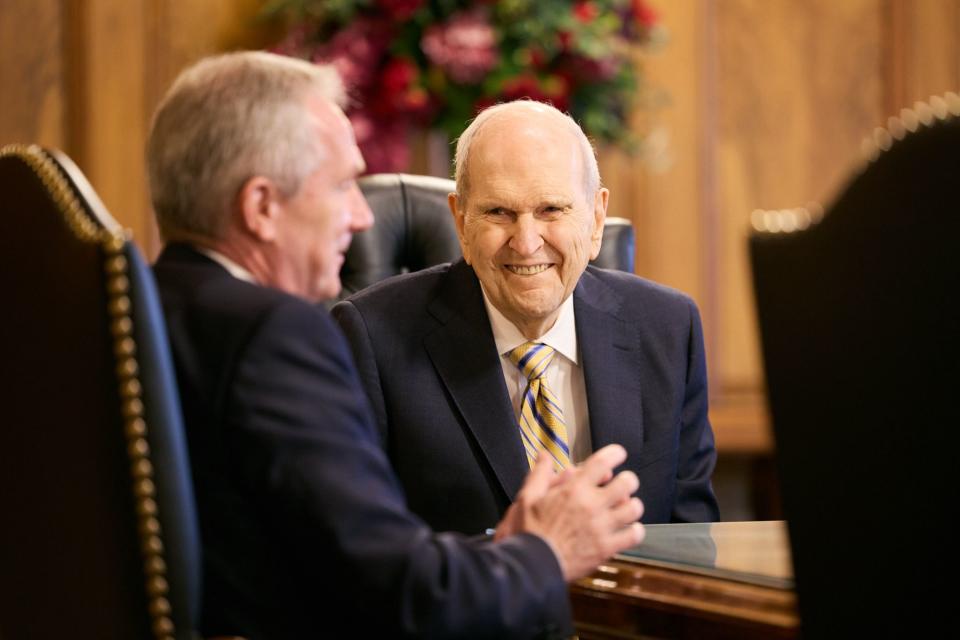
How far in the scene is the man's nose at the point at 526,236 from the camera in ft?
8.57

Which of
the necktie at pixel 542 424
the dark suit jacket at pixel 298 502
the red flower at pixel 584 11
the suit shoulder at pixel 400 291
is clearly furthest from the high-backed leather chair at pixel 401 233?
the dark suit jacket at pixel 298 502

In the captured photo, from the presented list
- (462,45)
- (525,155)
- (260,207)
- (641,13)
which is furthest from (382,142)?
(260,207)

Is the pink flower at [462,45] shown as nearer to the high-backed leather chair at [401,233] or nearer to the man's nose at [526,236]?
the high-backed leather chair at [401,233]

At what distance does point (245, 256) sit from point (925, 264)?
0.80 metres

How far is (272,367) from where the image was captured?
56.2 inches

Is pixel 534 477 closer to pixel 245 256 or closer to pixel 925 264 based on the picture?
pixel 245 256

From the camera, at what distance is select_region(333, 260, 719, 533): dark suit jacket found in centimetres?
250

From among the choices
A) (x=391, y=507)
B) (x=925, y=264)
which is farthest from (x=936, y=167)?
(x=391, y=507)

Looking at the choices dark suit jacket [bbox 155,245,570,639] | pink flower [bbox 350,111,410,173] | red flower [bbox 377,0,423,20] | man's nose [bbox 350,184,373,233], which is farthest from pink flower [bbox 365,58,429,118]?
dark suit jacket [bbox 155,245,570,639]

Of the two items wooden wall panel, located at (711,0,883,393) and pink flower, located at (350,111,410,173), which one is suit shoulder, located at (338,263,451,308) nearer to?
pink flower, located at (350,111,410,173)

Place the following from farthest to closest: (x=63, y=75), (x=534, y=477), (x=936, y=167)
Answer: (x=63, y=75), (x=534, y=477), (x=936, y=167)

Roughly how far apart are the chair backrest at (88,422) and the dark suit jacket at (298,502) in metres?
0.07

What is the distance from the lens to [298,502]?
140 centimetres

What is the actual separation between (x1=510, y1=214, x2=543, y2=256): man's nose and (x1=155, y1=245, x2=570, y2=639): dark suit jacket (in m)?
1.15
